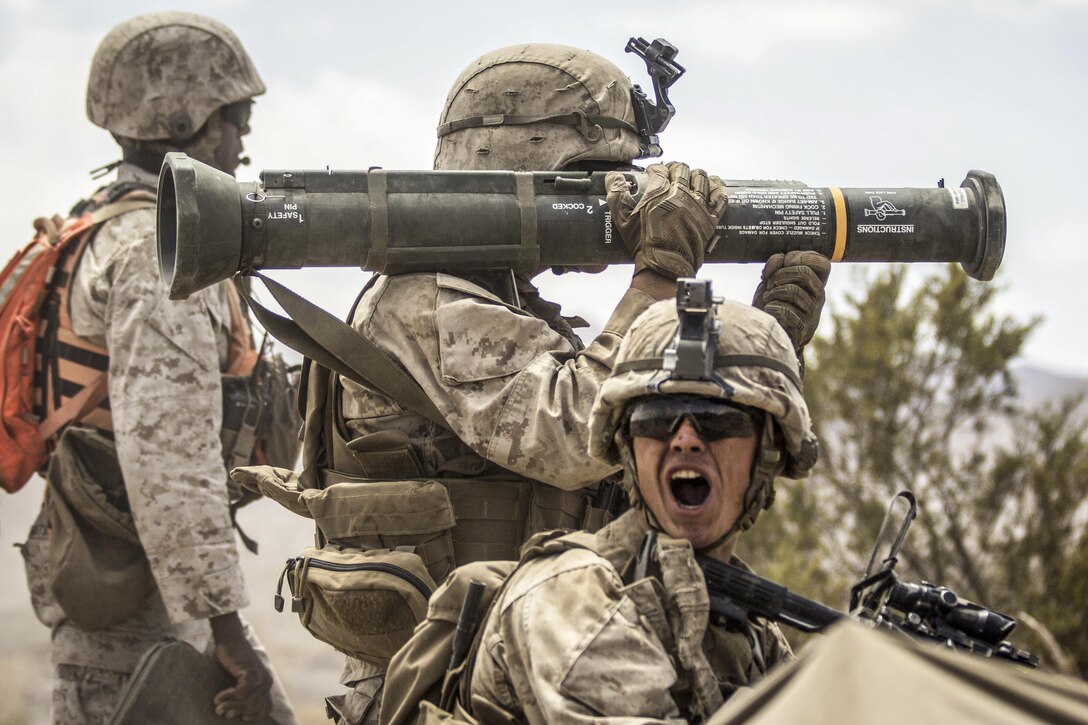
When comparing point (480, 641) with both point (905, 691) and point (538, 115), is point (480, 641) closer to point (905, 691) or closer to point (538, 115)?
point (905, 691)

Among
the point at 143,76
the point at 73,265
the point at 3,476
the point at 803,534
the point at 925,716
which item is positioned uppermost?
the point at 143,76

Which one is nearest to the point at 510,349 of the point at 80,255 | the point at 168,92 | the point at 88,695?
the point at 80,255

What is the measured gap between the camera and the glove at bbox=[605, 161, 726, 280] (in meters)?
4.14

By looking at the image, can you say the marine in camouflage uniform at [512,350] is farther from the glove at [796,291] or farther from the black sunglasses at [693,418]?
the black sunglasses at [693,418]

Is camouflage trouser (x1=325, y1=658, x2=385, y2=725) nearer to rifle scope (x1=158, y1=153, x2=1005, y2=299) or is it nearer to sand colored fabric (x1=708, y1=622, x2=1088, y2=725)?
rifle scope (x1=158, y1=153, x2=1005, y2=299)

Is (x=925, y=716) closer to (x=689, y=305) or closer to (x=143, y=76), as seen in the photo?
(x=689, y=305)

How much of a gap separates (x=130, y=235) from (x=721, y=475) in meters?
3.60

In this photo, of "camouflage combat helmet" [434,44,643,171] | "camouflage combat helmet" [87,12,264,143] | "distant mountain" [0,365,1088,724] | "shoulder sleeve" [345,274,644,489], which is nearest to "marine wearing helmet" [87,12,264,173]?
"camouflage combat helmet" [87,12,264,143]

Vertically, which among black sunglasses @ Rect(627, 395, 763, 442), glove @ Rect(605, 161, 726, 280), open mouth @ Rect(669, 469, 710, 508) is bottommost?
open mouth @ Rect(669, 469, 710, 508)

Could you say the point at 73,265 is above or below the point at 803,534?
above

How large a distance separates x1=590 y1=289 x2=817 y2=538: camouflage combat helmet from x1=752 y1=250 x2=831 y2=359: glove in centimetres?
100

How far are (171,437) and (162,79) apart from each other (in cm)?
160

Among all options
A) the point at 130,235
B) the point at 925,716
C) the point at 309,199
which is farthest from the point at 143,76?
the point at 925,716

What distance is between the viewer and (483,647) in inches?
116
